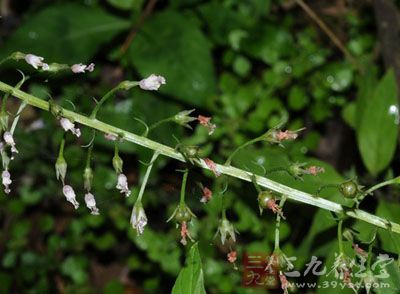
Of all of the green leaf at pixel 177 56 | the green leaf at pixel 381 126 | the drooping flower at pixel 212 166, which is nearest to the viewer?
the drooping flower at pixel 212 166

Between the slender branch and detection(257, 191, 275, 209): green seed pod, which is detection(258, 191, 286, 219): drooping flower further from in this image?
the slender branch

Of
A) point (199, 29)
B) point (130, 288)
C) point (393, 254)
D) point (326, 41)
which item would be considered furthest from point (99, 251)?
point (393, 254)

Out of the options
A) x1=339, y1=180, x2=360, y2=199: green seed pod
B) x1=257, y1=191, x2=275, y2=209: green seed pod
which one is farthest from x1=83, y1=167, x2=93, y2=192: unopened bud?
x1=339, y1=180, x2=360, y2=199: green seed pod

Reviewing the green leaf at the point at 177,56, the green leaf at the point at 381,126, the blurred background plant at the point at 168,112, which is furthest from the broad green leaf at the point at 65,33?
the green leaf at the point at 381,126

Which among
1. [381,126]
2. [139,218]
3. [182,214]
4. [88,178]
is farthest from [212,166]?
[381,126]

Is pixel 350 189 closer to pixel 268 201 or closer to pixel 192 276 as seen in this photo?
pixel 268 201

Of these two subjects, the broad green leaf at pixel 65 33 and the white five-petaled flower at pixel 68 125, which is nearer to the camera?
the white five-petaled flower at pixel 68 125

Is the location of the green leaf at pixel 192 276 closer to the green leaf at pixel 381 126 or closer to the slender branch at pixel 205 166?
the slender branch at pixel 205 166
